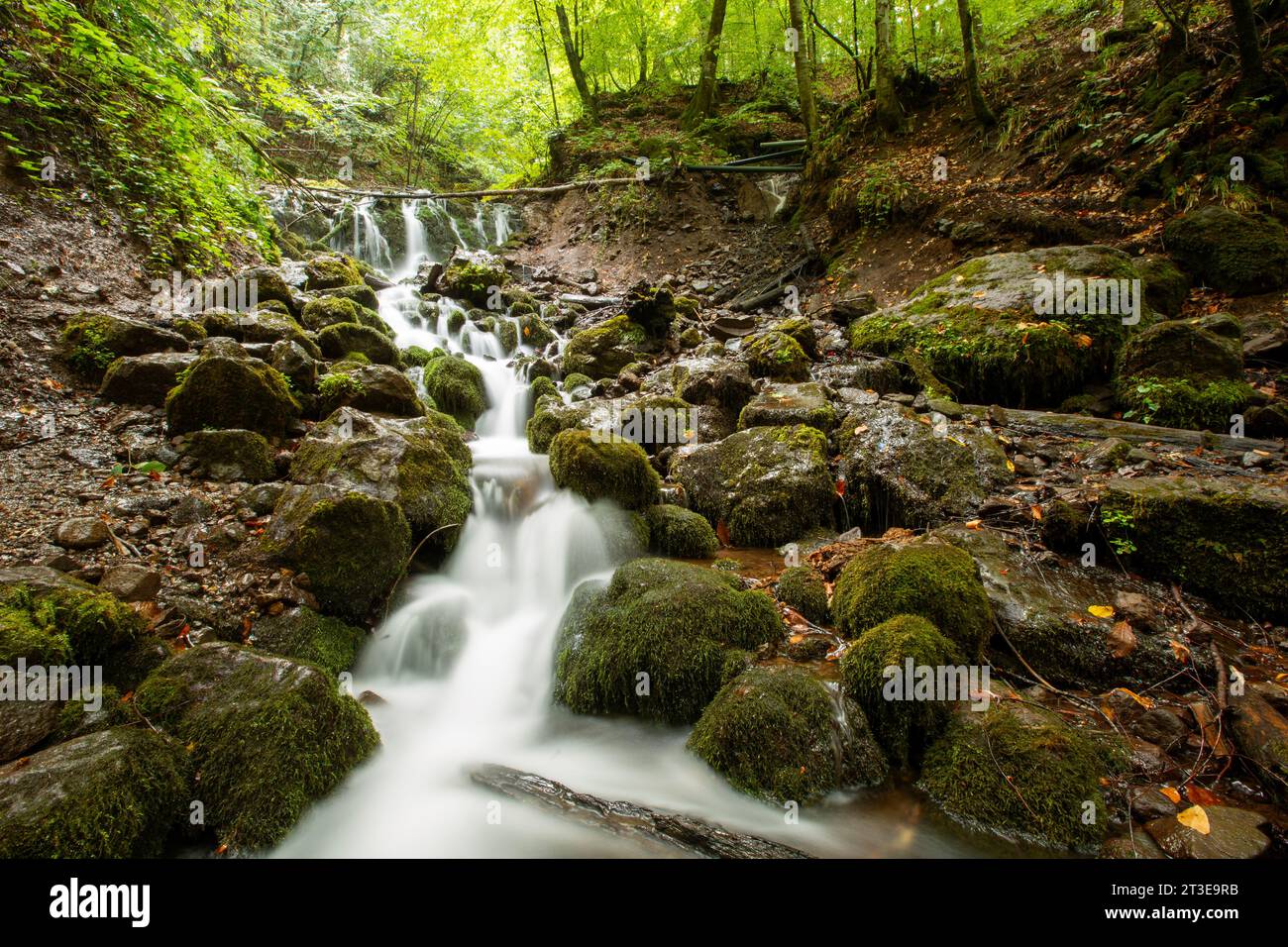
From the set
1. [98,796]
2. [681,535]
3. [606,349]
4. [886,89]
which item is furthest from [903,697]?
[886,89]

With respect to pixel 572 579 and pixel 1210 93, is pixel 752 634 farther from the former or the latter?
pixel 1210 93

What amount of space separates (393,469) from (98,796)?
9.88 ft

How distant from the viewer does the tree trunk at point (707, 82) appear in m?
16.2

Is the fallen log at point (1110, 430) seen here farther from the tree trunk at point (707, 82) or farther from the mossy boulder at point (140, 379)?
the tree trunk at point (707, 82)

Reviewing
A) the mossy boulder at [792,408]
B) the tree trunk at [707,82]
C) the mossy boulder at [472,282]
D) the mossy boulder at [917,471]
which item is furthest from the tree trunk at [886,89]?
the mossy boulder at [917,471]

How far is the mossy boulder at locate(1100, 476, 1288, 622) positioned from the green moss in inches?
80.0

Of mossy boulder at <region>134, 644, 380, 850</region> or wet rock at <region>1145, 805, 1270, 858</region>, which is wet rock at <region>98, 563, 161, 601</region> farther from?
wet rock at <region>1145, 805, 1270, 858</region>

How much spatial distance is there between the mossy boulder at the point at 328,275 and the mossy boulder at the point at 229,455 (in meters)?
6.88

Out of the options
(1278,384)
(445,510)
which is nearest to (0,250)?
(445,510)

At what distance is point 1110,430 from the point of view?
5207 millimetres

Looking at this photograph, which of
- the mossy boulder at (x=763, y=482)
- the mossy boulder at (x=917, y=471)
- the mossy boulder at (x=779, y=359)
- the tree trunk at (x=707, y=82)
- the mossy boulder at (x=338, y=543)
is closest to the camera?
the mossy boulder at (x=338, y=543)

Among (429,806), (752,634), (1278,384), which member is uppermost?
(1278,384)

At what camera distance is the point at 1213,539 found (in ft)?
11.4
